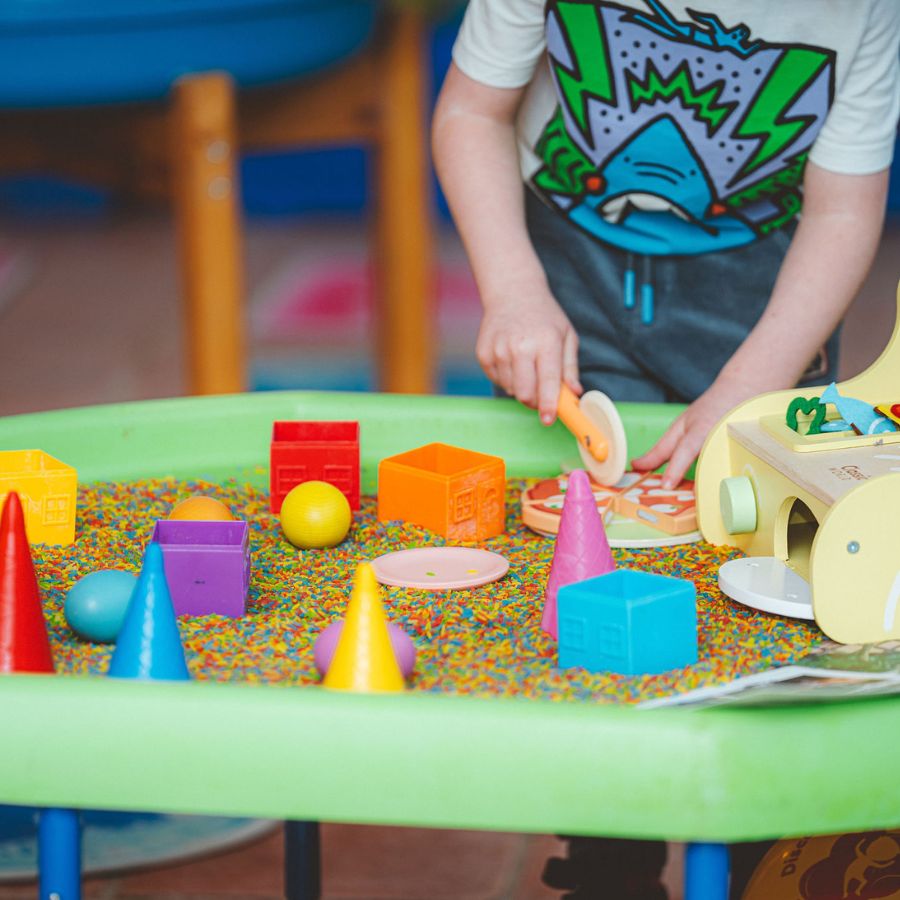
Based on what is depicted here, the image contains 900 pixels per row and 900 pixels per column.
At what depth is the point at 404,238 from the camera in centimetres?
209

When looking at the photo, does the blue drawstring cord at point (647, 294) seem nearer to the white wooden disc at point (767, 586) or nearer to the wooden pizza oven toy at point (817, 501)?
the wooden pizza oven toy at point (817, 501)

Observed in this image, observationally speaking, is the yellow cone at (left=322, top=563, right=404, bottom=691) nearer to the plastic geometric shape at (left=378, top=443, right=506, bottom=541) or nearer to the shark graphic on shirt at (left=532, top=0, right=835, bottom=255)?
the plastic geometric shape at (left=378, top=443, right=506, bottom=541)

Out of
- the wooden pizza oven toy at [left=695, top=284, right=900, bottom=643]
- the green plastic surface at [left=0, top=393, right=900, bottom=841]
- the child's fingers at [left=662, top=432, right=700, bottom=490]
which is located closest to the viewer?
the green plastic surface at [left=0, top=393, right=900, bottom=841]

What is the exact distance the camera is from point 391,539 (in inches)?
29.6

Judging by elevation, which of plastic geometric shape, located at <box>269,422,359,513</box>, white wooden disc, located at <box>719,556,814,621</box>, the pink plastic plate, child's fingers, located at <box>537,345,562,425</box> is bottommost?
the pink plastic plate

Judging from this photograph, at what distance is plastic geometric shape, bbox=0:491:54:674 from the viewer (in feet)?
1.84

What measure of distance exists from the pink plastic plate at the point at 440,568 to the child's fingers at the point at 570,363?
0.50 ft

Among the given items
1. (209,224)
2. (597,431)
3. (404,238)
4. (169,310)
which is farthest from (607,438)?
(169,310)

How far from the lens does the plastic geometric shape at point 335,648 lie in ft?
1.85

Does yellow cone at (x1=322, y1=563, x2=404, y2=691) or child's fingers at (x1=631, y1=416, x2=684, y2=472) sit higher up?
child's fingers at (x1=631, y1=416, x2=684, y2=472)

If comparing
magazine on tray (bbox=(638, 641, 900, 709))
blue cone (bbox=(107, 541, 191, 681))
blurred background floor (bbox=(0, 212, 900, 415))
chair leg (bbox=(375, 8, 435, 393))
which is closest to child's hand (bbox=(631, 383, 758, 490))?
magazine on tray (bbox=(638, 641, 900, 709))

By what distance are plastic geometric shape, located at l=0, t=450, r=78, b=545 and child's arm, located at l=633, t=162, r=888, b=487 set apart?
32 cm

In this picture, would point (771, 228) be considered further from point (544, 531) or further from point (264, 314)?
point (264, 314)

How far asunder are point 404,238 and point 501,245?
1.22m
